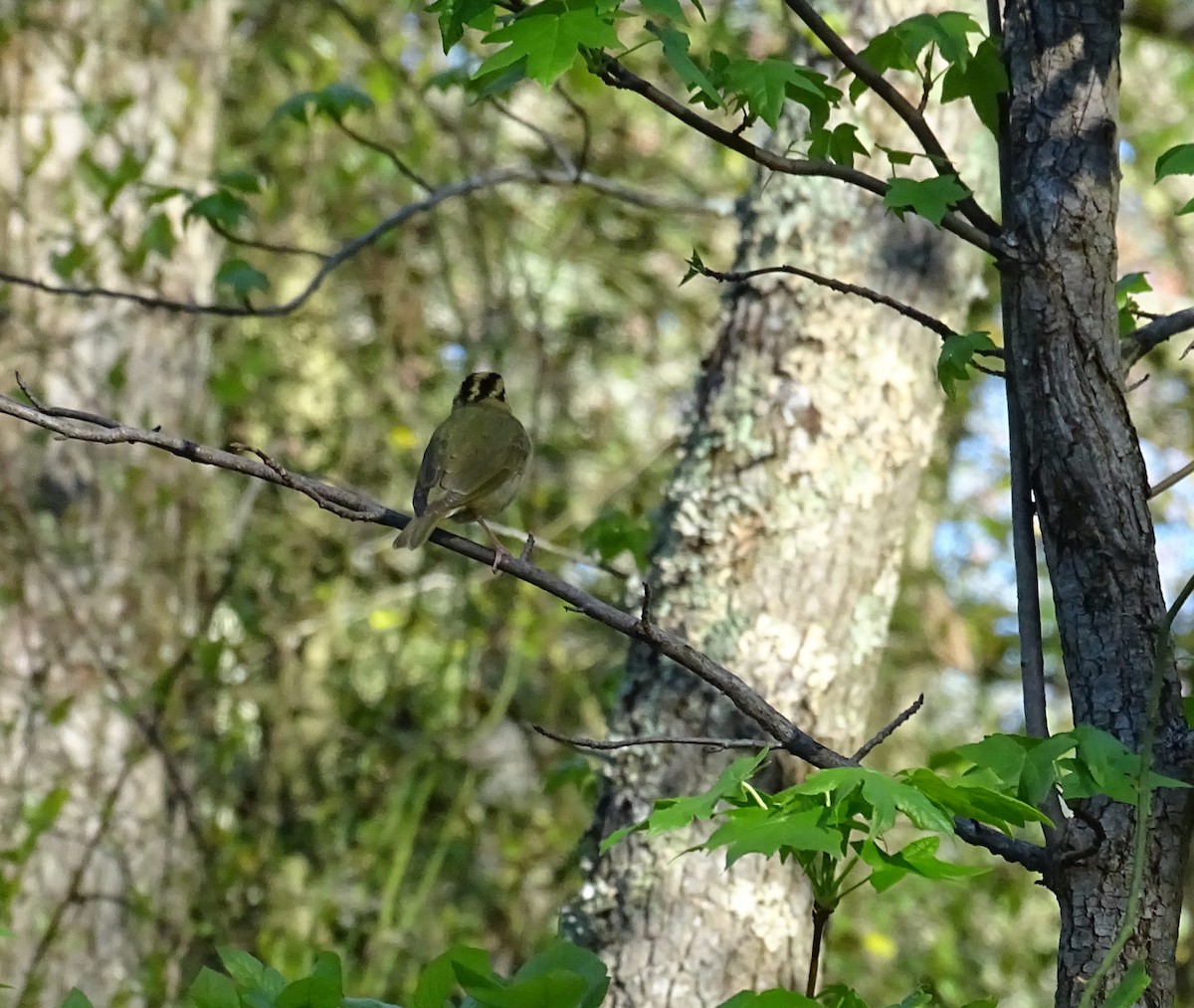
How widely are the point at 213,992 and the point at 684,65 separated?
1110 millimetres

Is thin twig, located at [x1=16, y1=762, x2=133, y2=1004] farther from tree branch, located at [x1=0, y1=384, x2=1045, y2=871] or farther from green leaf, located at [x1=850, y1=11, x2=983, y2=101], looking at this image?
green leaf, located at [x1=850, y1=11, x2=983, y2=101]

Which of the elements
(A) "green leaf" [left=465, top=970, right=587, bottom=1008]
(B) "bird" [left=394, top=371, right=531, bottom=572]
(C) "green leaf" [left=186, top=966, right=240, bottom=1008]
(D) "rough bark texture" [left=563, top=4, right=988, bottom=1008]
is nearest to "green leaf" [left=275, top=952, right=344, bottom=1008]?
(C) "green leaf" [left=186, top=966, right=240, bottom=1008]

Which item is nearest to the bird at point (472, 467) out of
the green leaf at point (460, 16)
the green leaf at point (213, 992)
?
the green leaf at point (460, 16)

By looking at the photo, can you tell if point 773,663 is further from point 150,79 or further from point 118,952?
point 150,79

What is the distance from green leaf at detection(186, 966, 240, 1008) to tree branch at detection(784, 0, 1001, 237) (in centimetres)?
122

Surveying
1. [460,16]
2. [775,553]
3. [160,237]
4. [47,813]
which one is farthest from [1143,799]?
[160,237]

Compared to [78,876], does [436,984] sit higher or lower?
lower

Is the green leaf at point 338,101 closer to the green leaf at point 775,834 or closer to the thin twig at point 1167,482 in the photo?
the thin twig at point 1167,482

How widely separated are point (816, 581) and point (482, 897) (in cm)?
366

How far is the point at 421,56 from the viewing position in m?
7.16

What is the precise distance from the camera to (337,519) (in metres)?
6.67

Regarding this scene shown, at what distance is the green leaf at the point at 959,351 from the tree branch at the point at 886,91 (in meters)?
0.14

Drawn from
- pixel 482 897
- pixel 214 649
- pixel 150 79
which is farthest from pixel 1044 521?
pixel 482 897

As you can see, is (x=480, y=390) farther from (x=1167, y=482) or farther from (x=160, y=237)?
(x=1167, y=482)
